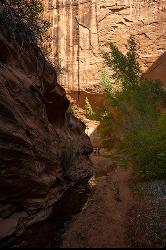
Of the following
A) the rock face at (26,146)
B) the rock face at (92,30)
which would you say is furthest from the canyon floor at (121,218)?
the rock face at (92,30)

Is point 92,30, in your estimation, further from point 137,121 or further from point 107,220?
point 107,220

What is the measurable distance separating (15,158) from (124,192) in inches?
228

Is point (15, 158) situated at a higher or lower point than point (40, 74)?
lower

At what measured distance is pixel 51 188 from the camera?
8.20m

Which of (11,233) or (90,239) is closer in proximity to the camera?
(11,233)

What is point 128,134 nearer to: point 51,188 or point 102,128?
point 51,188

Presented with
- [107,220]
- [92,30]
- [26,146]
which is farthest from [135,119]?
[92,30]

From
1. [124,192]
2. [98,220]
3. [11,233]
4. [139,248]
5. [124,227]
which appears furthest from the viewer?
[124,192]

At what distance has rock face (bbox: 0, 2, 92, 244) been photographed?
616 centimetres

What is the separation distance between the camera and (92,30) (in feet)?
85.0

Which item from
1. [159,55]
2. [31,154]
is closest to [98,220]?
[31,154]

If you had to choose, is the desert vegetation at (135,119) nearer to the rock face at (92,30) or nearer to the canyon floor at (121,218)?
the canyon floor at (121,218)

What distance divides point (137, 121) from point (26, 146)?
→ 29.8ft

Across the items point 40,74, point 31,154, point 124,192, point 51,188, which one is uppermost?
point 40,74
